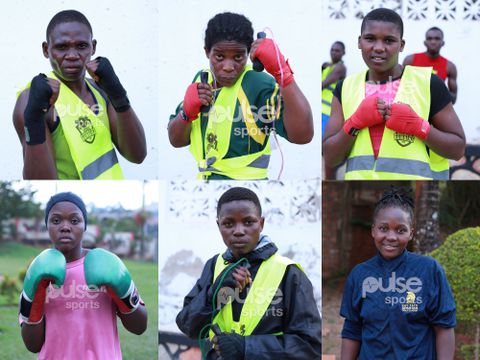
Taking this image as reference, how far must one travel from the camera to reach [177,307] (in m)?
4.82

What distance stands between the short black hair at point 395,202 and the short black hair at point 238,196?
0.56 metres

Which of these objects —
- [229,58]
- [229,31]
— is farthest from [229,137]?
[229,31]

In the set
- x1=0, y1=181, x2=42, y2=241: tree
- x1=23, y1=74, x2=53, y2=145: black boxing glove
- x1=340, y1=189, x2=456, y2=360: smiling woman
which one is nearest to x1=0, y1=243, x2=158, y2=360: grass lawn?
x1=0, y1=181, x2=42, y2=241: tree

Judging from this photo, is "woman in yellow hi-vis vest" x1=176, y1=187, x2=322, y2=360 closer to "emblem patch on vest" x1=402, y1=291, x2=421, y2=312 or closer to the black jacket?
the black jacket

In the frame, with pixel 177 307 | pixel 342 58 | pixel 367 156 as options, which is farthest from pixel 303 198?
pixel 342 58

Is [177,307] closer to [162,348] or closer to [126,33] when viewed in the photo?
[162,348]

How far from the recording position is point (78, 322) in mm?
4453

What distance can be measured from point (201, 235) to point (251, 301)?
1.68ft

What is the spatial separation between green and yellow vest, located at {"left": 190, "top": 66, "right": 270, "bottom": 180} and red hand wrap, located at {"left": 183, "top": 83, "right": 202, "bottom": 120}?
0.05 metres

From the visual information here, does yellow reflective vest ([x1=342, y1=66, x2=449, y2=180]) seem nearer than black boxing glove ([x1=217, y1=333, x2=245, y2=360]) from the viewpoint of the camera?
No

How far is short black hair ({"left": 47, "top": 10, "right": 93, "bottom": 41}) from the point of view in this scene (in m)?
4.82

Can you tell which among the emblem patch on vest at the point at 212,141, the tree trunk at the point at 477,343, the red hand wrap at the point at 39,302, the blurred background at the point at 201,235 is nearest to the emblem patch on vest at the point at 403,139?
the blurred background at the point at 201,235

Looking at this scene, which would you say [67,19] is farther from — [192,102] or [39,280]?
[39,280]

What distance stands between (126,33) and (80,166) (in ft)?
2.75
